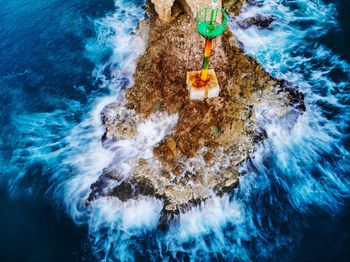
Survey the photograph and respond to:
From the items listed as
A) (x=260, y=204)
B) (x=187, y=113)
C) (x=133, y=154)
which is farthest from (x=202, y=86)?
(x=260, y=204)

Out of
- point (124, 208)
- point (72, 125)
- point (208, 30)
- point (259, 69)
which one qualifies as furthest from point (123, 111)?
point (259, 69)

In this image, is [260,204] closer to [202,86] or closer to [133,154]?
[202,86]

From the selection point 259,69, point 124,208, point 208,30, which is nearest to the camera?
point 208,30

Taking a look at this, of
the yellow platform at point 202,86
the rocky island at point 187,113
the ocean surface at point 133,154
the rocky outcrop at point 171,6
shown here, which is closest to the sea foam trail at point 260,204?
the ocean surface at point 133,154

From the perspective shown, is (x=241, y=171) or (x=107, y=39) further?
(x=107, y=39)

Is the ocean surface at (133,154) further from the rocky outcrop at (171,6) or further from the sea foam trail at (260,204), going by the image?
the rocky outcrop at (171,6)

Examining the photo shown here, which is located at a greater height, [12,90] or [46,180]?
[12,90]

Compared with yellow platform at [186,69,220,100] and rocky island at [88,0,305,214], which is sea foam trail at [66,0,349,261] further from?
yellow platform at [186,69,220,100]

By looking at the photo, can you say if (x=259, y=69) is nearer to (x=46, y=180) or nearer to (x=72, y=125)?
(x=72, y=125)
